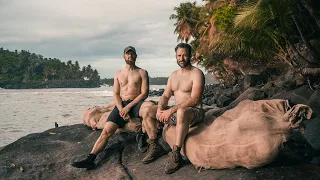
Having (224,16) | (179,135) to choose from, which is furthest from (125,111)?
(224,16)

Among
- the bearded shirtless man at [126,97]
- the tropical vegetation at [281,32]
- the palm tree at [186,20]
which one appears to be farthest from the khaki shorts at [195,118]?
the palm tree at [186,20]

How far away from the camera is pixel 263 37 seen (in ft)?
51.9

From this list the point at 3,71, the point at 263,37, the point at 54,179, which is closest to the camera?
the point at 54,179

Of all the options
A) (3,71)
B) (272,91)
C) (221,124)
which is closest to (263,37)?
(272,91)

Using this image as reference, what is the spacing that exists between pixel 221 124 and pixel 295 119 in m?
1.06

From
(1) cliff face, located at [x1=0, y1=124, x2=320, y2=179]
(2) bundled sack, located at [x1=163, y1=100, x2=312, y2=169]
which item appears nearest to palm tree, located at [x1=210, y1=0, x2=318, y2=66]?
(1) cliff face, located at [x1=0, y1=124, x2=320, y2=179]

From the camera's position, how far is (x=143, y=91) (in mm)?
6195

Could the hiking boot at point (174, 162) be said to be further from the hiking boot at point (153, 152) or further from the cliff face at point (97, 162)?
the hiking boot at point (153, 152)

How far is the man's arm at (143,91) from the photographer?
19.8ft

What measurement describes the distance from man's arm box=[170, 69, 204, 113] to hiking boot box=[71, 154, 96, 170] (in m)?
1.91

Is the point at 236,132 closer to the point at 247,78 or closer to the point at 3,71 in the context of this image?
the point at 247,78

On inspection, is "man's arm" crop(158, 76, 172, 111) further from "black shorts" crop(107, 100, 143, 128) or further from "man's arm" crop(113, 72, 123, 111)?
"man's arm" crop(113, 72, 123, 111)

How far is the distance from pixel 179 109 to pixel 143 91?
1.58 meters

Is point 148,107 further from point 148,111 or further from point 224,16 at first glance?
point 224,16
